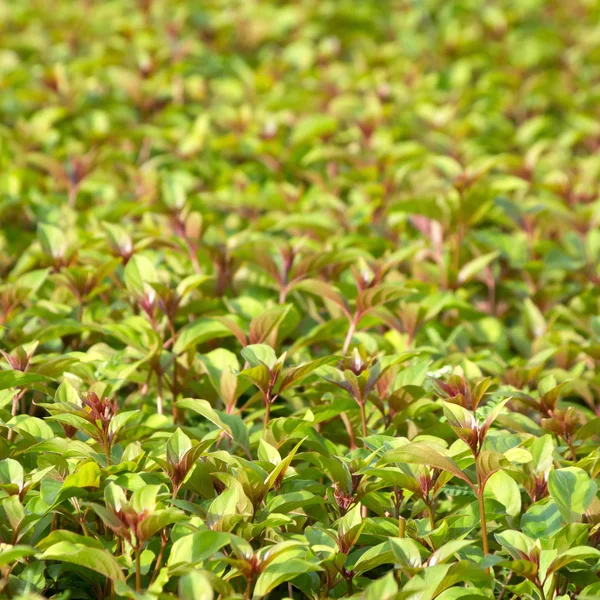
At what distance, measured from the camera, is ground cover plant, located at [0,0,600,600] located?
1695 mm

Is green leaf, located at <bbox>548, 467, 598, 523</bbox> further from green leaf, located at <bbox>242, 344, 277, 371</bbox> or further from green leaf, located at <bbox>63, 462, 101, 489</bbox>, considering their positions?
green leaf, located at <bbox>63, 462, 101, 489</bbox>

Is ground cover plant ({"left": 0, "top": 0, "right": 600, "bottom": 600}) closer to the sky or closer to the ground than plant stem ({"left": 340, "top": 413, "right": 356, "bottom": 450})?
closer to the sky

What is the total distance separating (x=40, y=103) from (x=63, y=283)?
1.72 meters

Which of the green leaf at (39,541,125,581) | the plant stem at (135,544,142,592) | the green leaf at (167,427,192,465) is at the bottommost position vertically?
the plant stem at (135,544,142,592)

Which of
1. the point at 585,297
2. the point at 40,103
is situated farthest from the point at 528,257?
the point at 40,103

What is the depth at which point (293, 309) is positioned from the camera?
7.62ft

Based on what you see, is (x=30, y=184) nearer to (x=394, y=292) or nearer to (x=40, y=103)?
(x=40, y=103)

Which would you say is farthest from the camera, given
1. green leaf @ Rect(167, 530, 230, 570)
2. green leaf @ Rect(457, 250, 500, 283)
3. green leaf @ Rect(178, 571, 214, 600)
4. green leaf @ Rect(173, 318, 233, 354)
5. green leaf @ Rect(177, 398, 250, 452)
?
green leaf @ Rect(457, 250, 500, 283)

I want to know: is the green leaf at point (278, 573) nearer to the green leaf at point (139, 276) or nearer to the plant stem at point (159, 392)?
the plant stem at point (159, 392)

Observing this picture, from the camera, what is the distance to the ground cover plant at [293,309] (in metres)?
1.70

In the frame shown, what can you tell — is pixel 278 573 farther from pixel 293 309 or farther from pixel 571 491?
pixel 293 309

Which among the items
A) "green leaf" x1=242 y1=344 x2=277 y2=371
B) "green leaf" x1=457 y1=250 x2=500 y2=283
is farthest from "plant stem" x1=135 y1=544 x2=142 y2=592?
"green leaf" x1=457 y1=250 x2=500 y2=283

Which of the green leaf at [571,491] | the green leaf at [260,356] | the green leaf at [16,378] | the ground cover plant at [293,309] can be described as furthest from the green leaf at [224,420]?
the green leaf at [571,491]

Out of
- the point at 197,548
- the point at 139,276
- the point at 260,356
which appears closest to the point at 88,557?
the point at 197,548
